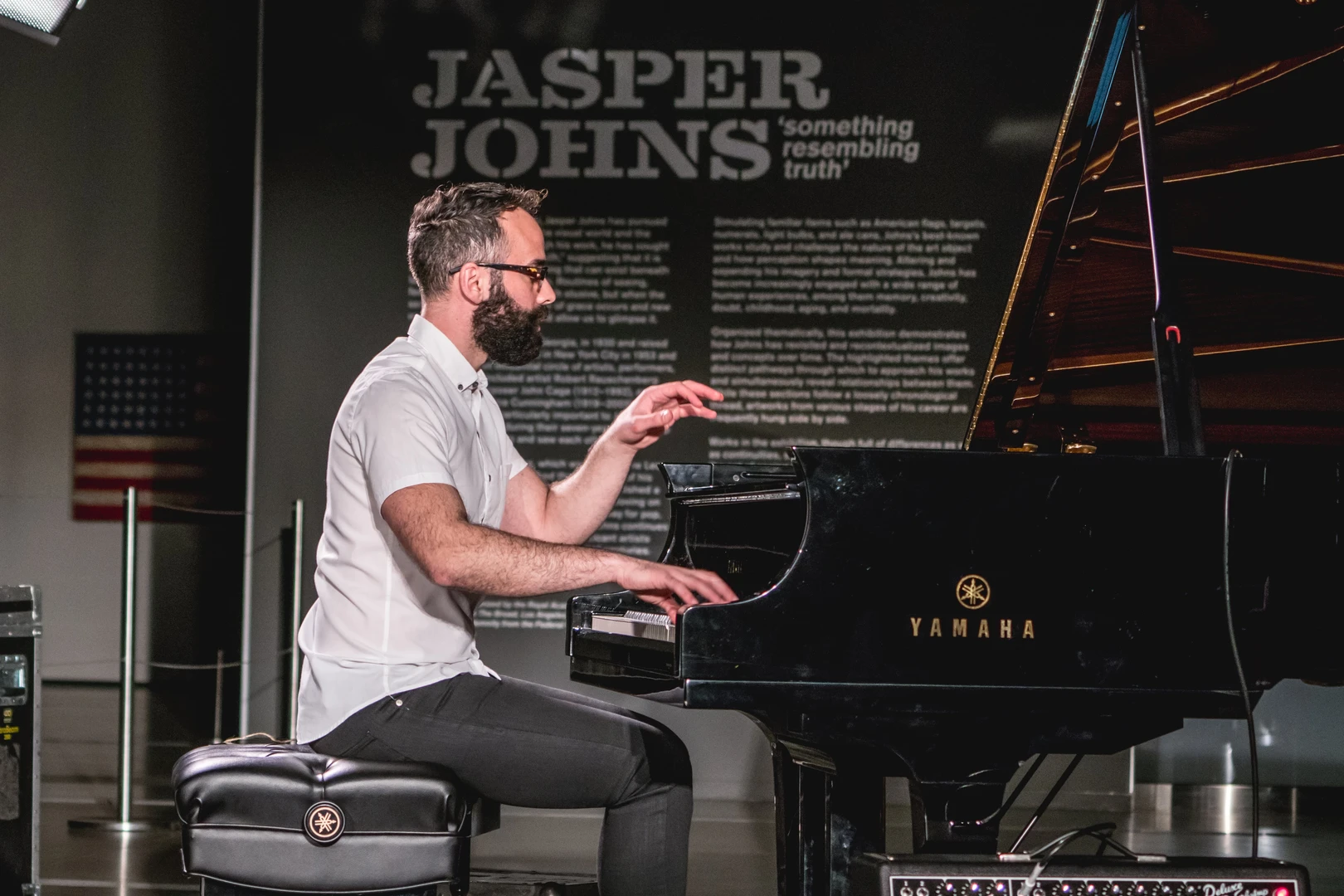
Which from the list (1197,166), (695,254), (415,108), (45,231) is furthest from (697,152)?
(45,231)

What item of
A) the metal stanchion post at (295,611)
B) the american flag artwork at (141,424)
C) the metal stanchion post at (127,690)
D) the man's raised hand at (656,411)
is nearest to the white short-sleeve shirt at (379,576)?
the man's raised hand at (656,411)

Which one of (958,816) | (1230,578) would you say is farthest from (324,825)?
(1230,578)

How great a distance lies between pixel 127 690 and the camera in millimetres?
3943

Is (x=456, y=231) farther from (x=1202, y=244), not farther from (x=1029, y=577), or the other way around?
(x=1202, y=244)

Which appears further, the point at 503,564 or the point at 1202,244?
the point at 1202,244

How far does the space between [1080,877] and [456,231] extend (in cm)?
149

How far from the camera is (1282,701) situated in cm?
472

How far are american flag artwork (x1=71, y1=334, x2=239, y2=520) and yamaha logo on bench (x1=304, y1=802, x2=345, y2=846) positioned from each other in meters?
4.88

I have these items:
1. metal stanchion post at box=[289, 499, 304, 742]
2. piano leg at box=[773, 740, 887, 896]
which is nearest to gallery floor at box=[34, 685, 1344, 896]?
metal stanchion post at box=[289, 499, 304, 742]

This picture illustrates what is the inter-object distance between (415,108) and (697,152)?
1.05 meters

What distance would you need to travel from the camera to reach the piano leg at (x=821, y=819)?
2205mm

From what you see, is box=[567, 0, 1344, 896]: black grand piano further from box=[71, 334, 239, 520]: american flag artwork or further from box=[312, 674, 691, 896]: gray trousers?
box=[71, 334, 239, 520]: american flag artwork

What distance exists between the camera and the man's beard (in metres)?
2.34

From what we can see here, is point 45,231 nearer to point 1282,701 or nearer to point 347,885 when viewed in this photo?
point 347,885
